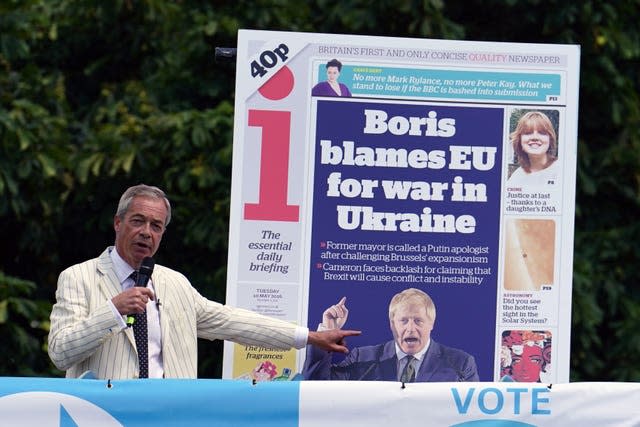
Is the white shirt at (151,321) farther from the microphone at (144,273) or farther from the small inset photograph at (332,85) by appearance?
the small inset photograph at (332,85)

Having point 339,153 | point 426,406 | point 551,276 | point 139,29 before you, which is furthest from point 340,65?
point 139,29

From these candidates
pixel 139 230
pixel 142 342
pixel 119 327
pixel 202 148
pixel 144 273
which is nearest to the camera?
pixel 119 327

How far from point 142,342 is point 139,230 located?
48 cm

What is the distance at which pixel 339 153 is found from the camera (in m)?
6.12

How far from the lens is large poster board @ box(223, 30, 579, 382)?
6.12m

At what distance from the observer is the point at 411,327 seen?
6.17 meters

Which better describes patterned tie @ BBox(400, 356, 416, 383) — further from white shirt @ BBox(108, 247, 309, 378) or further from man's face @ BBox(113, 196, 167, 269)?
man's face @ BBox(113, 196, 167, 269)

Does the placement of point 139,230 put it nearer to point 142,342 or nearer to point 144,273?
point 144,273

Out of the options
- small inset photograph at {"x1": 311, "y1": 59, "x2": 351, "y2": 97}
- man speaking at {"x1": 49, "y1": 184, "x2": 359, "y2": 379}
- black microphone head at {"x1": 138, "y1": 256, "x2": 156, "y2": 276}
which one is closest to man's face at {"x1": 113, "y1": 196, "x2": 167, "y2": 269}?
man speaking at {"x1": 49, "y1": 184, "x2": 359, "y2": 379}

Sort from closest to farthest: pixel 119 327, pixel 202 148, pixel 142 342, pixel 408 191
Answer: pixel 119 327 → pixel 142 342 → pixel 408 191 → pixel 202 148

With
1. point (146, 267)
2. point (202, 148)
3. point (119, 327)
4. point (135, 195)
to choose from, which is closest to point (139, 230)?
point (135, 195)

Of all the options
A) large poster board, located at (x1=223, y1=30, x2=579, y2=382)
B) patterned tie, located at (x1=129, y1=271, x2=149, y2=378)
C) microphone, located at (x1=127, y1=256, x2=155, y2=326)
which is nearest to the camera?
microphone, located at (x1=127, y1=256, x2=155, y2=326)

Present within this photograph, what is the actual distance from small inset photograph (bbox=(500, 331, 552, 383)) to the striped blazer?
104cm

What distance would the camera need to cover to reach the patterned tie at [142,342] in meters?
5.46
